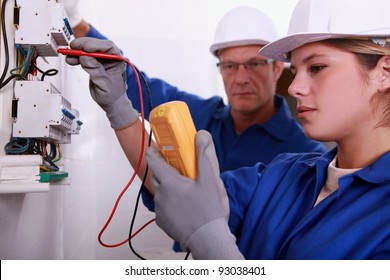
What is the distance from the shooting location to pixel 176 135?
88 cm

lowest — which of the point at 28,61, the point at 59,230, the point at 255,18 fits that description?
the point at 59,230

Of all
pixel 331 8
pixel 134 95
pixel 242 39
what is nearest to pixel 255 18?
pixel 242 39

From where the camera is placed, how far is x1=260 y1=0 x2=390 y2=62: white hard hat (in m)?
0.96

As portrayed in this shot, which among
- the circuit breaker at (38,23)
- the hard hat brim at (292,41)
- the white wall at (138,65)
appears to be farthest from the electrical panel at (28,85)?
the white wall at (138,65)

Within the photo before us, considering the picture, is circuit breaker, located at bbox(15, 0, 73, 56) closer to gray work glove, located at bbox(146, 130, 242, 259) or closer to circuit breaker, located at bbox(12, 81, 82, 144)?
circuit breaker, located at bbox(12, 81, 82, 144)

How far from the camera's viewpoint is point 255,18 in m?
2.01

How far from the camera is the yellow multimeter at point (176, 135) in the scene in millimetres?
868

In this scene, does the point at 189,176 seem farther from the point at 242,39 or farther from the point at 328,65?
the point at 242,39

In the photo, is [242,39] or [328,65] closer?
[328,65]

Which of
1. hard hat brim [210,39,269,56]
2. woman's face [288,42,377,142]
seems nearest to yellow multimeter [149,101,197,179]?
woman's face [288,42,377,142]

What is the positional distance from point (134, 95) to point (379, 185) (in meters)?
1.26

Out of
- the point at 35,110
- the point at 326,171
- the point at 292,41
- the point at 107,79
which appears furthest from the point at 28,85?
the point at 326,171

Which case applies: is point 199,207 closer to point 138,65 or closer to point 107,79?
point 107,79
